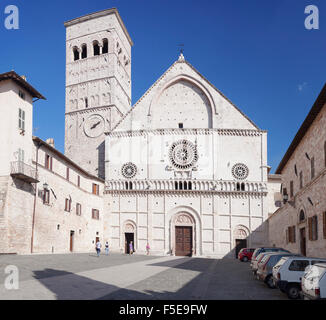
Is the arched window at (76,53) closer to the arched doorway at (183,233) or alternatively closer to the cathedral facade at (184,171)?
the cathedral facade at (184,171)

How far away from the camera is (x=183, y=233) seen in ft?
143

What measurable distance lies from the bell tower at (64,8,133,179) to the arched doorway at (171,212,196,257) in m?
10.7

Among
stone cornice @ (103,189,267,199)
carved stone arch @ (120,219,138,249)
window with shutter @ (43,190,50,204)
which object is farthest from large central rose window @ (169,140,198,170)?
window with shutter @ (43,190,50,204)

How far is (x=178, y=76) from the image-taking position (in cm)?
4688

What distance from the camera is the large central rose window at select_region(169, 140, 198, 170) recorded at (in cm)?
4416

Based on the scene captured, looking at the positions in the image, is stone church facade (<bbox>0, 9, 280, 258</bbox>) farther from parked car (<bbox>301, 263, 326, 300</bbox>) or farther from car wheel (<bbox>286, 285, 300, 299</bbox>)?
parked car (<bbox>301, 263, 326, 300</bbox>)

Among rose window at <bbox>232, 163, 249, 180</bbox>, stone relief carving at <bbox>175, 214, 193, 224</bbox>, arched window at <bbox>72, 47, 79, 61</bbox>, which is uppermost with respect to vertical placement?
arched window at <bbox>72, 47, 79, 61</bbox>

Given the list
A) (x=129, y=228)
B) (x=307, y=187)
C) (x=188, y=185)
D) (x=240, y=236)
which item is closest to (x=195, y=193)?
(x=188, y=185)

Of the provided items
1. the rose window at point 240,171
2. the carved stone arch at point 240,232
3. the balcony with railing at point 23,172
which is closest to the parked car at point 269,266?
the balcony with railing at point 23,172

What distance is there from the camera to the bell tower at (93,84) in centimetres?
4984

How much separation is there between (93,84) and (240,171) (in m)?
22.0
